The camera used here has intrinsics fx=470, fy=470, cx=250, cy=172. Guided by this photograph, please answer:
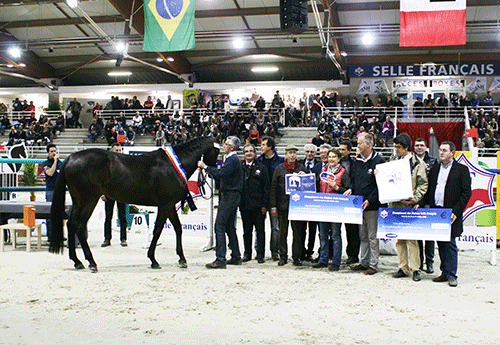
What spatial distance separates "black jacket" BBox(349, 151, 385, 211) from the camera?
6.18 metres

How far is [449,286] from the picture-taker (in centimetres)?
561

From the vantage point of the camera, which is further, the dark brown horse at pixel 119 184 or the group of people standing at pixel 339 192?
the dark brown horse at pixel 119 184

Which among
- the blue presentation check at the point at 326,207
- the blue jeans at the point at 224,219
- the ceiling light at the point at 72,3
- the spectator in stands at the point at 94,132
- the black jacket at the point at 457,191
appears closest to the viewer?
the black jacket at the point at 457,191

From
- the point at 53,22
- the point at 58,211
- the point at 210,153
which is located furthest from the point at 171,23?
the point at 53,22

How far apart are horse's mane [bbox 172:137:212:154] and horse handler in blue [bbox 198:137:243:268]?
0.41 metres

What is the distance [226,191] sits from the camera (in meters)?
6.74

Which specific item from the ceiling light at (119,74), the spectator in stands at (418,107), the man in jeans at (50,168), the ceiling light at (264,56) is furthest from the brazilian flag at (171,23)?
the ceiling light at (119,74)

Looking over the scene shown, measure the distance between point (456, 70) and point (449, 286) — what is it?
23.5m

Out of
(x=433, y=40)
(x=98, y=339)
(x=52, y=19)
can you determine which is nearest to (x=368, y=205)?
(x=98, y=339)

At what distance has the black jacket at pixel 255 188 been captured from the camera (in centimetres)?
689

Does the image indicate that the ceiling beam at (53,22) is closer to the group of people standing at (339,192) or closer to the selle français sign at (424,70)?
the selle français sign at (424,70)

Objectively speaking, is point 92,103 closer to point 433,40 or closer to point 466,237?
point 433,40

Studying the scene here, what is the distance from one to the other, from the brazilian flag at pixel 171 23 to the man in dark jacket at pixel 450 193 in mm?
8547

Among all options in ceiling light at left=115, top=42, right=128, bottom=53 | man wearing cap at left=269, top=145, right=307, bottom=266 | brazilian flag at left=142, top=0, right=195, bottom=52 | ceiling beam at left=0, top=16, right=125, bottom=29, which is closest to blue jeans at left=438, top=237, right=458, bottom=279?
man wearing cap at left=269, top=145, right=307, bottom=266
